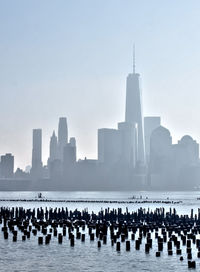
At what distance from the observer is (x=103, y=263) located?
166 ft

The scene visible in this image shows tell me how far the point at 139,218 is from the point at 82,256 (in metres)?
42.9

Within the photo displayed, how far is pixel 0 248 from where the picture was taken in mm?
59438

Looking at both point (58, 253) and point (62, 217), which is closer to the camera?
point (58, 253)

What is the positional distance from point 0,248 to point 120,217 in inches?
1645

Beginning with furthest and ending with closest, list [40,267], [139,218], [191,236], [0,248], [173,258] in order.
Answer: [139,218] < [191,236] < [0,248] < [173,258] < [40,267]

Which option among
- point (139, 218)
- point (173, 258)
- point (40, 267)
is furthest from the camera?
point (139, 218)

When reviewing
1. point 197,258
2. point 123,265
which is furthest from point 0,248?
point 197,258

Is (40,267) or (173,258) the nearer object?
(40,267)

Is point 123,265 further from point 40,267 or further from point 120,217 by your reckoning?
point 120,217

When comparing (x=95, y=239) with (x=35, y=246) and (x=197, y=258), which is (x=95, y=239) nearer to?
(x=35, y=246)

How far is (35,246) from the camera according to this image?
60594 mm

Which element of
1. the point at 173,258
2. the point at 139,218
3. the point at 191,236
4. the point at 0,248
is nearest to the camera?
the point at 173,258

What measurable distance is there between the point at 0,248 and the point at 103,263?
1467cm

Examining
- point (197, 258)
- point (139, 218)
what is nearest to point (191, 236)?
point (197, 258)
